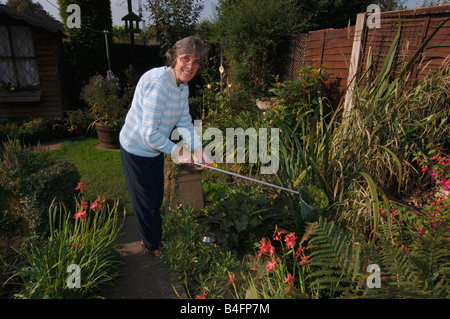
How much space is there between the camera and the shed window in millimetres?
6258

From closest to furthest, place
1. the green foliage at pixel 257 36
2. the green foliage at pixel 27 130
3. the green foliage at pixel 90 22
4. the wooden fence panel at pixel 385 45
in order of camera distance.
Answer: the wooden fence panel at pixel 385 45 < the green foliage at pixel 257 36 < the green foliage at pixel 27 130 < the green foliage at pixel 90 22

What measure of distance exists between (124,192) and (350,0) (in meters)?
7.62

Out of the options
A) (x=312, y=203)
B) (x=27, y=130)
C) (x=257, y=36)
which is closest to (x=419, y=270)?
(x=312, y=203)

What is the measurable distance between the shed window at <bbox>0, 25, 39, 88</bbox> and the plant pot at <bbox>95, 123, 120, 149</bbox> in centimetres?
254

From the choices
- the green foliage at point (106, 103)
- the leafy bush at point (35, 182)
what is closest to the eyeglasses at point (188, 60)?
Result: the leafy bush at point (35, 182)

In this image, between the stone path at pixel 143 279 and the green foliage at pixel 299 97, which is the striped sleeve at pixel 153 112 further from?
the green foliage at pixel 299 97

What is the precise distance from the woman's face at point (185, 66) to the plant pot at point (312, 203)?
1240mm

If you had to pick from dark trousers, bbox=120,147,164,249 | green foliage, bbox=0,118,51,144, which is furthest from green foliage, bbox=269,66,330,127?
green foliage, bbox=0,118,51,144

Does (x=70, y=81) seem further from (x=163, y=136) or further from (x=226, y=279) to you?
(x=226, y=279)

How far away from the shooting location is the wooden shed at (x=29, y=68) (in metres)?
6.24

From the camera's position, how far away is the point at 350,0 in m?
7.62

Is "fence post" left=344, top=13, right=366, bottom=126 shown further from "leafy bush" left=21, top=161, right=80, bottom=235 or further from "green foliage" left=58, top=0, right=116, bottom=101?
"green foliage" left=58, top=0, right=116, bottom=101

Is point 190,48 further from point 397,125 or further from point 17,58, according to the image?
point 17,58

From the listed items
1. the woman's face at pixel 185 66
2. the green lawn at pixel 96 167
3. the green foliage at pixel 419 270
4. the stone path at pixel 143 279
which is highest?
the woman's face at pixel 185 66
